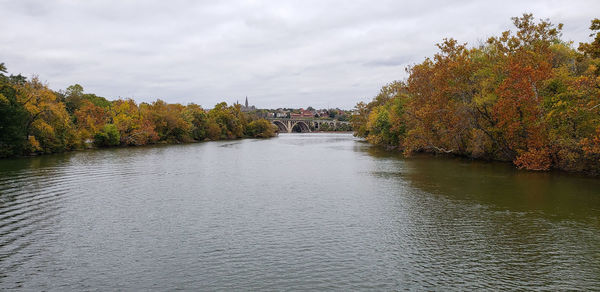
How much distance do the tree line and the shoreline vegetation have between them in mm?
49662

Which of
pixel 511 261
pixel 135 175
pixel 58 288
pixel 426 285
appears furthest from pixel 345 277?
pixel 135 175

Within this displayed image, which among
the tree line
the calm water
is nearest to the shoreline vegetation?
the calm water

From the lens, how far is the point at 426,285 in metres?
11.2

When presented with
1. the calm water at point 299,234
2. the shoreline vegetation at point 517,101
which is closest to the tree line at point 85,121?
the calm water at point 299,234

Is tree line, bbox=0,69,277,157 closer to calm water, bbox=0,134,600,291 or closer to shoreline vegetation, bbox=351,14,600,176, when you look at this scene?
calm water, bbox=0,134,600,291

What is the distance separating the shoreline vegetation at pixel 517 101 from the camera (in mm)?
31952

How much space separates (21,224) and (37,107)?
42.0 m

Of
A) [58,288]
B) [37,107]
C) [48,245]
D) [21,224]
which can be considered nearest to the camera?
[58,288]

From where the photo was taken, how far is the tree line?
47375 mm

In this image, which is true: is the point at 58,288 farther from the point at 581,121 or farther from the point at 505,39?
the point at 505,39

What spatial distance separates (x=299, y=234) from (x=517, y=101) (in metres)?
30.0

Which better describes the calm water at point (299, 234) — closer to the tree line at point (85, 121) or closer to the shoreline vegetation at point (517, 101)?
the shoreline vegetation at point (517, 101)

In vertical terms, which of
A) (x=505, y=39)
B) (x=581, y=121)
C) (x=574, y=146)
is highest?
(x=505, y=39)

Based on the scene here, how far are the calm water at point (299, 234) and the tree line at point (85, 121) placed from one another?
2389cm
